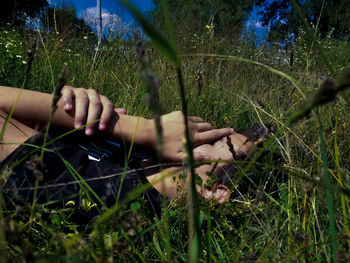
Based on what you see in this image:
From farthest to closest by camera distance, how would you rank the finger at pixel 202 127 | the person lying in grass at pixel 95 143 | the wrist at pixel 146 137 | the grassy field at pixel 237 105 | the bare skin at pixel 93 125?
the finger at pixel 202 127 → the wrist at pixel 146 137 → the bare skin at pixel 93 125 → the person lying in grass at pixel 95 143 → the grassy field at pixel 237 105

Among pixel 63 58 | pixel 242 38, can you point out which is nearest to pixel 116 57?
pixel 63 58

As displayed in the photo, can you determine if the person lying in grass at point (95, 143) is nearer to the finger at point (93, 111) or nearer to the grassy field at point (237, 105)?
the finger at point (93, 111)

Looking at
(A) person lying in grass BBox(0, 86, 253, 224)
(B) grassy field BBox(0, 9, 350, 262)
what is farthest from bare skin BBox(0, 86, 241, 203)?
(B) grassy field BBox(0, 9, 350, 262)

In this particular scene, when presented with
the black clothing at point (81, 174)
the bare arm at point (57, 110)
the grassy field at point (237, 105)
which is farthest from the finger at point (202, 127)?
the bare arm at point (57, 110)

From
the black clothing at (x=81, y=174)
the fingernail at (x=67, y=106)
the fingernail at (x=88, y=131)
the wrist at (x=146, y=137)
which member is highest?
the fingernail at (x=67, y=106)

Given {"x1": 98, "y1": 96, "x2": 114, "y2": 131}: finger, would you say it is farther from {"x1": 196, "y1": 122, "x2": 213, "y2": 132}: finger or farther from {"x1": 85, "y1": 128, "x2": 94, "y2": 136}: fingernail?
{"x1": 196, "y1": 122, "x2": 213, "y2": 132}: finger

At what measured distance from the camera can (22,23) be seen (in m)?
3.82

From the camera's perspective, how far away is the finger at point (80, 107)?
1.30 m

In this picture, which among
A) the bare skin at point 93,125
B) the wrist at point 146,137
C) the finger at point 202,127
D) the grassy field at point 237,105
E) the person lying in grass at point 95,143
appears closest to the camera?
the grassy field at point 237,105

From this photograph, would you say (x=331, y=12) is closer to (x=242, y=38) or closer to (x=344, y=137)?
(x=242, y=38)

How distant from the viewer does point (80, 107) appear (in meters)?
1.33

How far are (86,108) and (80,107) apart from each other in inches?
1.2

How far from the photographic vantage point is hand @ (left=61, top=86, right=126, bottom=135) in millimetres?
1314

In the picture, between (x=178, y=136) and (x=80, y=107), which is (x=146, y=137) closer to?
(x=178, y=136)
